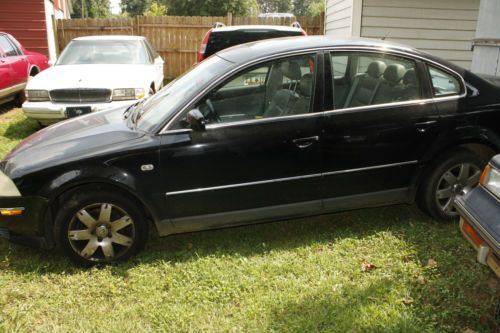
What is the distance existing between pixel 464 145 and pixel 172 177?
2.71 metres

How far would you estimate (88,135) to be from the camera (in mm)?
3586

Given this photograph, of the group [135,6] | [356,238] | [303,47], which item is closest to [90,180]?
[303,47]

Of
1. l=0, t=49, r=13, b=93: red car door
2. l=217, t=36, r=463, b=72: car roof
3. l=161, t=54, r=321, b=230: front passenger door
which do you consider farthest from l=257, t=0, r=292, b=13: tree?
l=161, t=54, r=321, b=230: front passenger door

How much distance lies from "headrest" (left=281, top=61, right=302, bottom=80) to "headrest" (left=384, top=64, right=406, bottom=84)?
2.70 feet

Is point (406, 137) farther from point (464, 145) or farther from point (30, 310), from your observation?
point (30, 310)

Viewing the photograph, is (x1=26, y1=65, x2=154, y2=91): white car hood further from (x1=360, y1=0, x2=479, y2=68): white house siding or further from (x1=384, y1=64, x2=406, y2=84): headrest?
(x1=360, y1=0, x2=479, y2=68): white house siding

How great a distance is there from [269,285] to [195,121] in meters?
1.38

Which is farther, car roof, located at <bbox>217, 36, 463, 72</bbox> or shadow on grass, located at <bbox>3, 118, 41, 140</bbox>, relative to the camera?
shadow on grass, located at <bbox>3, 118, 41, 140</bbox>

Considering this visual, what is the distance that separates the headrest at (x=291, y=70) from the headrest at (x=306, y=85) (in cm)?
6

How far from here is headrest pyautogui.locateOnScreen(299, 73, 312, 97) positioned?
3611 millimetres

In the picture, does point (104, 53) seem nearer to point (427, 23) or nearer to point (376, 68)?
point (376, 68)

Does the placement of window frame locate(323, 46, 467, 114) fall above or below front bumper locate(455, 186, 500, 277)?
above

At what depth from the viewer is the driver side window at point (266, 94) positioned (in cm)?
353

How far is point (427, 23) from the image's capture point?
9688 mm
